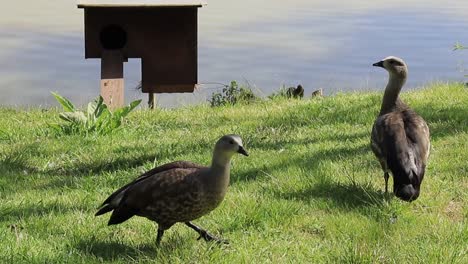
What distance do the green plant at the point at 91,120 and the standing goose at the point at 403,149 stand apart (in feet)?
11.0

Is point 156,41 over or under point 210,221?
over

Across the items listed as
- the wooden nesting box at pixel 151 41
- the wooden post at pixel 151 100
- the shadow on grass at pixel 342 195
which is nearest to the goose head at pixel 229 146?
the shadow on grass at pixel 342 195

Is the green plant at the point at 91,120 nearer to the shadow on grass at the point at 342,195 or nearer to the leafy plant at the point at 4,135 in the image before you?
the leafy plant at the point at 4,135

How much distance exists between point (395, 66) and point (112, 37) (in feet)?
16.2

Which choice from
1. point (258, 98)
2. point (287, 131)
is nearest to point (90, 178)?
point (287, 131)

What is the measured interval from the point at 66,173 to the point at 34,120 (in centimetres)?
287

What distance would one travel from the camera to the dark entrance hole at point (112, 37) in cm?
1084

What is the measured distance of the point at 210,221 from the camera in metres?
5.58

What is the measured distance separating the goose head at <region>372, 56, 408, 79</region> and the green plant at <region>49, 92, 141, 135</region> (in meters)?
2.85

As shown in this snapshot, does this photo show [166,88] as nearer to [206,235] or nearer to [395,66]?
[395,66]

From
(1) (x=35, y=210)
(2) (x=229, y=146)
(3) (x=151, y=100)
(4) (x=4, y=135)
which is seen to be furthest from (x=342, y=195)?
(3) (x=151, y=100)

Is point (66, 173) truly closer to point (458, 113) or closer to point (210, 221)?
point (210, 221)

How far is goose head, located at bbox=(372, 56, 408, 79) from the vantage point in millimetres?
7367

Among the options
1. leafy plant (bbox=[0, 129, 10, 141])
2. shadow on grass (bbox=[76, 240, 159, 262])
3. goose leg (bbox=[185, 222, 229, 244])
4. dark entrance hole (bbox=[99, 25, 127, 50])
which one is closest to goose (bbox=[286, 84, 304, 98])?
dark entrance hole (bbox=[99, 25, 127, 50])
